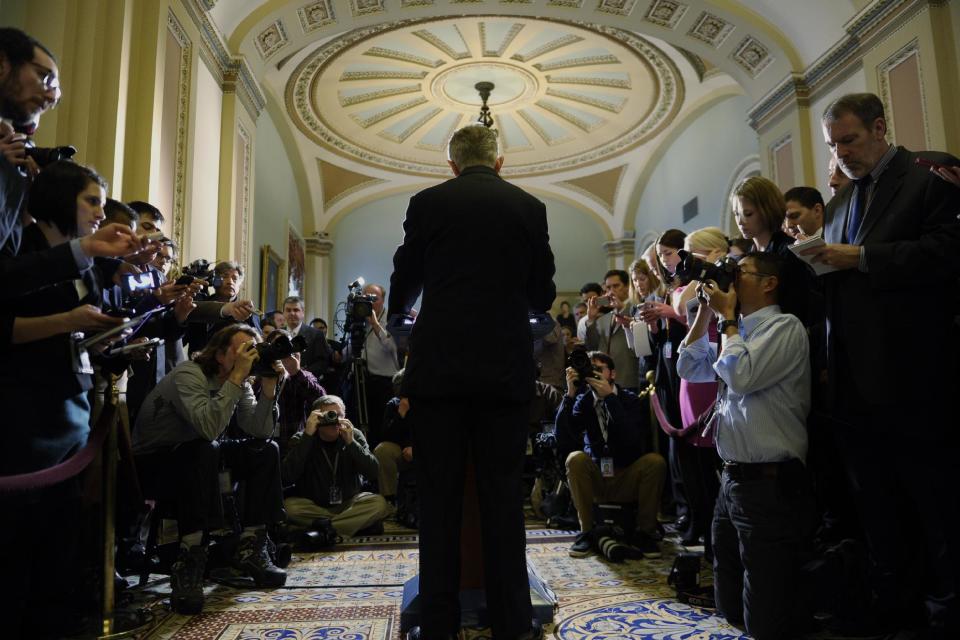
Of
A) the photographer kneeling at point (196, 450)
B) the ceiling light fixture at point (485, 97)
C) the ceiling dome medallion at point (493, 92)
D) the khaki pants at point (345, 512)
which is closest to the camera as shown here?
the photographer kneeling at point (196, 450)

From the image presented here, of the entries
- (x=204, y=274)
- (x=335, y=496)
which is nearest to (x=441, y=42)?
(x=204, y=274)

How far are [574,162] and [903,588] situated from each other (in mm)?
10849

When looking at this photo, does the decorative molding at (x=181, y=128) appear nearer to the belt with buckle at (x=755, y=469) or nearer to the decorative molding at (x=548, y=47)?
the belt with buckle at (x=755, y=469)

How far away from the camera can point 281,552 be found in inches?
124

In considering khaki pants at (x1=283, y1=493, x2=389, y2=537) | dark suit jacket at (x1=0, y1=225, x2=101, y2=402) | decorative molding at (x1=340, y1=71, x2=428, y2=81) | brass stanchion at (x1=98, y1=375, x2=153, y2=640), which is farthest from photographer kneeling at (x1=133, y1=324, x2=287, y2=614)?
decorative molding at (x1=340, y1=71, x2=428, y2=81)

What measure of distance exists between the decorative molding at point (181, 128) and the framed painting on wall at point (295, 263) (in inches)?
209

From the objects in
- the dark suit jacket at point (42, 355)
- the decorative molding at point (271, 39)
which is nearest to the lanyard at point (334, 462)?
the dark suit jacket at point (42, 355)

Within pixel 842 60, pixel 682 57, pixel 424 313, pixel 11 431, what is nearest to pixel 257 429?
pixel 11 431

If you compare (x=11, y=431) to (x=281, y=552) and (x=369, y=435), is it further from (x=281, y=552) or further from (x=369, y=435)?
(x=369, y=435)

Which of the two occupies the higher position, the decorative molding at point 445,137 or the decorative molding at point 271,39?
the decorative molding at point 445,137

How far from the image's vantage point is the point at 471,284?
175cm

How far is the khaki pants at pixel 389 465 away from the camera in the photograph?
4453 millimetres

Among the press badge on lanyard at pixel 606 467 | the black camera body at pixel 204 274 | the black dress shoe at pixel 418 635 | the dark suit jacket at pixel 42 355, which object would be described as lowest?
the black dress shoe at pixel 418 635

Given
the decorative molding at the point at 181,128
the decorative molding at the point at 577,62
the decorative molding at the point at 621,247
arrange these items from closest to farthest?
1. the decorative molding at the point at 181,128
2. the decorative molding at the point at 577,62
3. the decorative molding at the point at 621,247
